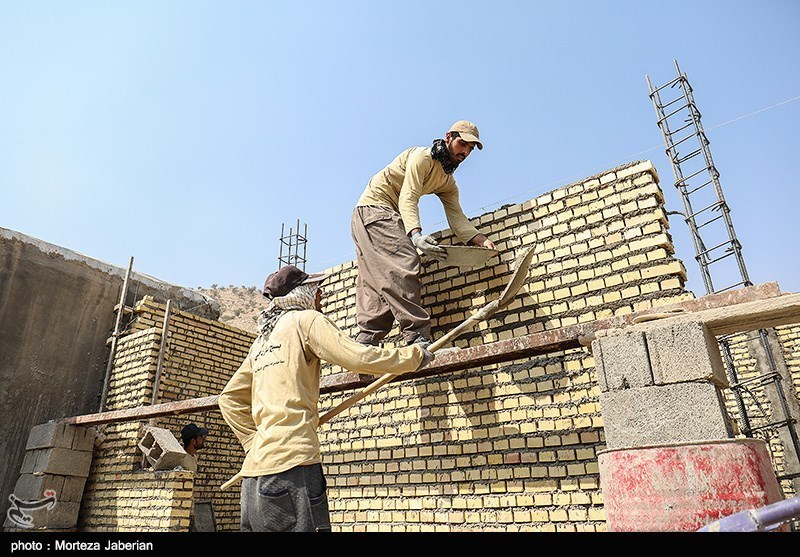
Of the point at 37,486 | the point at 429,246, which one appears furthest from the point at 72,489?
the point at 429,246

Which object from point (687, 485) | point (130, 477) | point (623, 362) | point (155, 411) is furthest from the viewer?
point (130, 477)

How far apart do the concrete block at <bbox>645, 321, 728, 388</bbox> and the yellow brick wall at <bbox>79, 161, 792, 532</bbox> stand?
2.52 ft

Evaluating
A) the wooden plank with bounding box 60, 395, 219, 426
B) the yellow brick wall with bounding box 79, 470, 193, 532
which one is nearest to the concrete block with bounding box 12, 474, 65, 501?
the yellow brick wall with bounding box 79, 470, 193, 532

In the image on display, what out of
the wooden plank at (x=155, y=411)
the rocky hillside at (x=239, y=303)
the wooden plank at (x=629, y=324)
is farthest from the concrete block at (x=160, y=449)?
the rocky hillside at (x=239, y=303)

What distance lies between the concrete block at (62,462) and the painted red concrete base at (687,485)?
685cm

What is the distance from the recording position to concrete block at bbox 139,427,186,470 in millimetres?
6027

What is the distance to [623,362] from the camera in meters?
2.61

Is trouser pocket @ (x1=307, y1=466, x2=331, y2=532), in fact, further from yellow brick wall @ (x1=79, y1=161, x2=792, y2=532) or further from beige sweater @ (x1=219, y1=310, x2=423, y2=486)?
yellow brick wall @ (x1=79, y1=161, x2=792, y2=532)

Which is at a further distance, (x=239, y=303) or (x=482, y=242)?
(x=239, y=303)

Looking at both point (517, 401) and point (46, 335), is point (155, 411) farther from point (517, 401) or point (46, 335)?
point (517, 401)

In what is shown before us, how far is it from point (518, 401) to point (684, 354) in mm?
1365

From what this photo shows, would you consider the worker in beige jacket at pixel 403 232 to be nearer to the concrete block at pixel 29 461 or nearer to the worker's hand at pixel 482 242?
the worker's hand at pixel 482 242

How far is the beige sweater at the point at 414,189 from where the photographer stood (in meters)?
3.99
